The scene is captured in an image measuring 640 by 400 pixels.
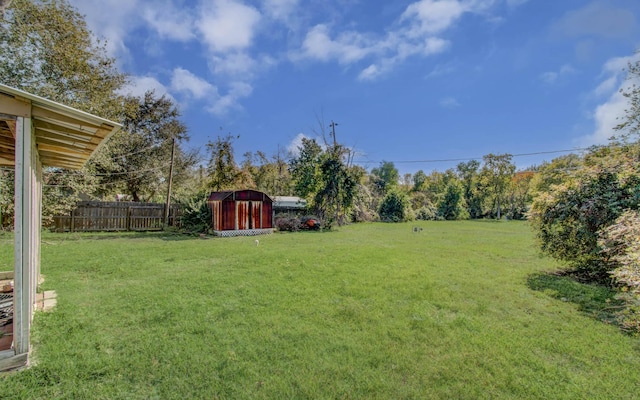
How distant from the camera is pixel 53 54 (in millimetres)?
10273

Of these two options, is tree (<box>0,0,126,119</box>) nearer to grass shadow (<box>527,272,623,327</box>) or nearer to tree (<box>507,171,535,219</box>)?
grass shadow (<box>527,272,623,327</box>)

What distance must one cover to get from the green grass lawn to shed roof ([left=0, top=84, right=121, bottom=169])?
213 centimetres

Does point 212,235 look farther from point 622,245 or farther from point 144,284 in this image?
point 622,245

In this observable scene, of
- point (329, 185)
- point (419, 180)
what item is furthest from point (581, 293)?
point (419, 180)

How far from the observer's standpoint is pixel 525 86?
1105 cm

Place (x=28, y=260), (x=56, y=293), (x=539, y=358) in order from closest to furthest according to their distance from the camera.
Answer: (x=28, y=260)
(x=539, y=358)
(x=56, y=293)

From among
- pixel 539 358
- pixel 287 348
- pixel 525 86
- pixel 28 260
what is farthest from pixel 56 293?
pixel 525 86

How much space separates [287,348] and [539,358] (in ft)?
8.25

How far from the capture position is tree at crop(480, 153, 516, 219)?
3170 centimetres

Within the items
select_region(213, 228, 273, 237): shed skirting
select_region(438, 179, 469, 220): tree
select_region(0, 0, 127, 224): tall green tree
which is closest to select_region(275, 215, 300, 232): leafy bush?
select_region(213, 228, 273, 237): shed skirting

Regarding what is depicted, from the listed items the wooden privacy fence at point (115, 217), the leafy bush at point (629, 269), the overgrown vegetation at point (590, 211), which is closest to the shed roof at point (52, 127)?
the leafy bush at point (629, 269)

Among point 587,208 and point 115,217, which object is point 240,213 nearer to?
point 115,217

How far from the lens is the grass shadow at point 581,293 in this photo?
4004mm

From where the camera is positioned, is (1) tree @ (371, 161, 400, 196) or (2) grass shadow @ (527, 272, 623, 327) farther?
(1) tree @ (371, 161, 400, 196)
